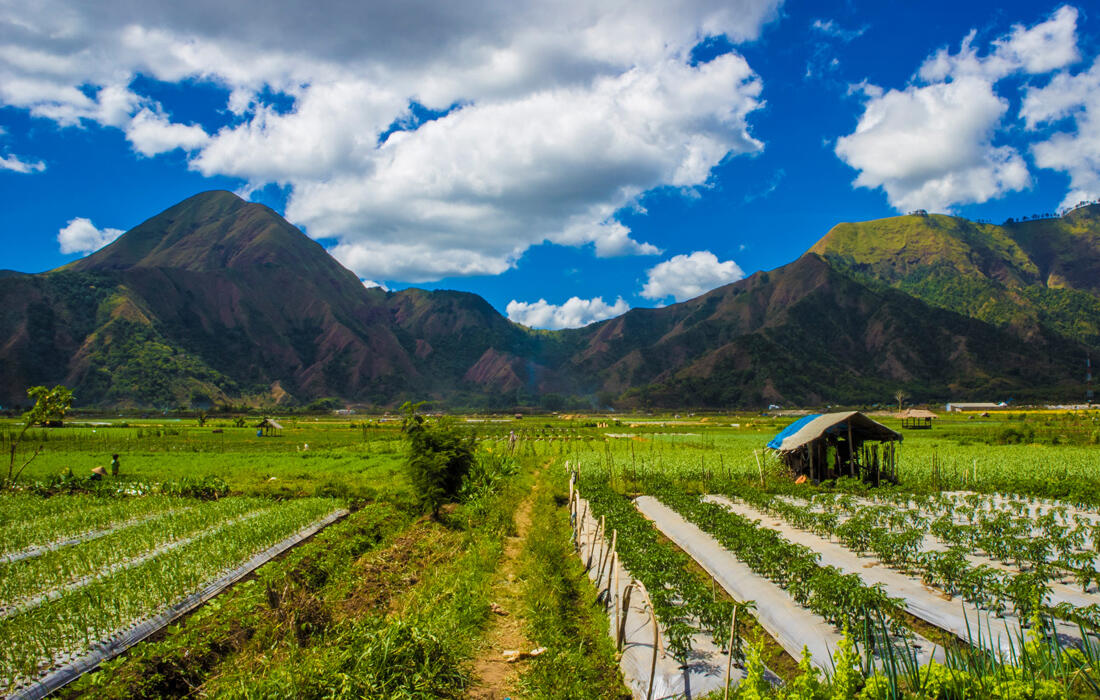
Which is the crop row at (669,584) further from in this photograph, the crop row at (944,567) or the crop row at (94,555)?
the crop row at (94,555)

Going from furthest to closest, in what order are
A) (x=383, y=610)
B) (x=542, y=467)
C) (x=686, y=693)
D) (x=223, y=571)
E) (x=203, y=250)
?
(x=203, y=250), (x=542, y=467), (x=223, y=571), (x=383, y=610), (x=686, y=693)

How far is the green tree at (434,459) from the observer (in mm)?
17281

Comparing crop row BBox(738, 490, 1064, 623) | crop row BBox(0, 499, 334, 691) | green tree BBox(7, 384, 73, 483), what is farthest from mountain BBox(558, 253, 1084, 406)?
crop row BBox(0, 499, 334, 691)

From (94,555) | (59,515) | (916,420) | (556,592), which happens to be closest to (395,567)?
(556,592)

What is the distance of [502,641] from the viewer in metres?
8.93

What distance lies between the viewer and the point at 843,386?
127 metres

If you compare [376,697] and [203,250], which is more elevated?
[203,250]

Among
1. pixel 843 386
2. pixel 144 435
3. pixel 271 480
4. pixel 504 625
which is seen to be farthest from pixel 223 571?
pixel 843 386

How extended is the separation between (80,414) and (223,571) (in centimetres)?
10485

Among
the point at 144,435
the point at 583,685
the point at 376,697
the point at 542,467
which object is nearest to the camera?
the point at 376,697

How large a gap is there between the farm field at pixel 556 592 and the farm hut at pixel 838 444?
9.13 feet

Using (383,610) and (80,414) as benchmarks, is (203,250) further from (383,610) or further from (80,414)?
(383,610)

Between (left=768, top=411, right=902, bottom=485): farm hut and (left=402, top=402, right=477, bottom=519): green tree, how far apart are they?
1301 cm

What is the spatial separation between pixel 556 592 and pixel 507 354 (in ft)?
618
